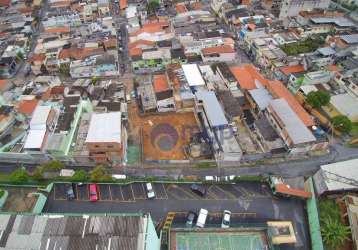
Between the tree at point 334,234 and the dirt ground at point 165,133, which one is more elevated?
the dirt ground at point 165,133

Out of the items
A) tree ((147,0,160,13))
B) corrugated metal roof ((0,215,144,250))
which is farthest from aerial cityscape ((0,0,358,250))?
tree ((147,0,160,13))

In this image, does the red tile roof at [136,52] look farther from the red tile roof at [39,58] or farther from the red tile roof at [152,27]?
the red tile roof at [39,58]

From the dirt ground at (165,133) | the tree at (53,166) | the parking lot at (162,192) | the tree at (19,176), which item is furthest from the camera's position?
the dirt ground at (165,133)

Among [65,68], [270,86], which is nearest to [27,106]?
[65,68]

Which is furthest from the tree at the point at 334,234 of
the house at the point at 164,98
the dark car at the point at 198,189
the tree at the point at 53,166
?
the tree at the point at 53,166

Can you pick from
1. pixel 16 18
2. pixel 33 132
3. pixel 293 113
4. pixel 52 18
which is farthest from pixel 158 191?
pixel 16 18

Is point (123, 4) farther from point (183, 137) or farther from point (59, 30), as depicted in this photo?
point (183, 137)

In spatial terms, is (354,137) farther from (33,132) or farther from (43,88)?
(43,88)
